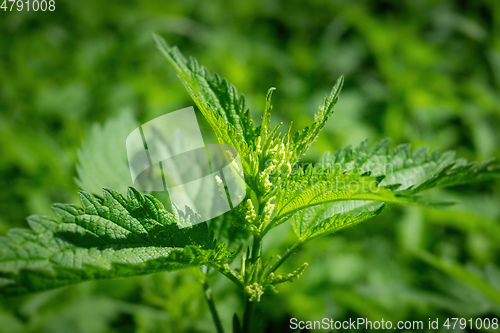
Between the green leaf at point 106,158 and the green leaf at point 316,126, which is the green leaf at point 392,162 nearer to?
the green leaf at point 316,126

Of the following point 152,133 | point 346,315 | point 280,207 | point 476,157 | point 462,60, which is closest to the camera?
point 280,207

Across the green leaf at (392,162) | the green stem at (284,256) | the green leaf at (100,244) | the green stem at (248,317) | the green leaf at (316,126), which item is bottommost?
the green stem at (248,317)

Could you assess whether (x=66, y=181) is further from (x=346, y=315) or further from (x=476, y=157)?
(x=476, y=157)

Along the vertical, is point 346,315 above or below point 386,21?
below

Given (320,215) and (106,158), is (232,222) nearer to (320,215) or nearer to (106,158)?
(320,215)

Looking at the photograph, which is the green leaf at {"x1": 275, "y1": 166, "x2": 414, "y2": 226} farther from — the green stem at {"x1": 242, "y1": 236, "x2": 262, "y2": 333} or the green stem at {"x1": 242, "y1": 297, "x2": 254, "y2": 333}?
the green stem at {"x1": 242, "y1": 297, "x2": 254, "y2": 333}

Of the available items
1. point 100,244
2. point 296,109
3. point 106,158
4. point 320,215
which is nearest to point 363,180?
point 320,215

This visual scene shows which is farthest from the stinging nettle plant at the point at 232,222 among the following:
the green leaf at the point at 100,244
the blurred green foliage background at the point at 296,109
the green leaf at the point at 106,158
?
the blurred green foliage background at the point at 296,109

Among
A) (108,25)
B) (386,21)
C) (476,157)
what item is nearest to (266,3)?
(386,21)
